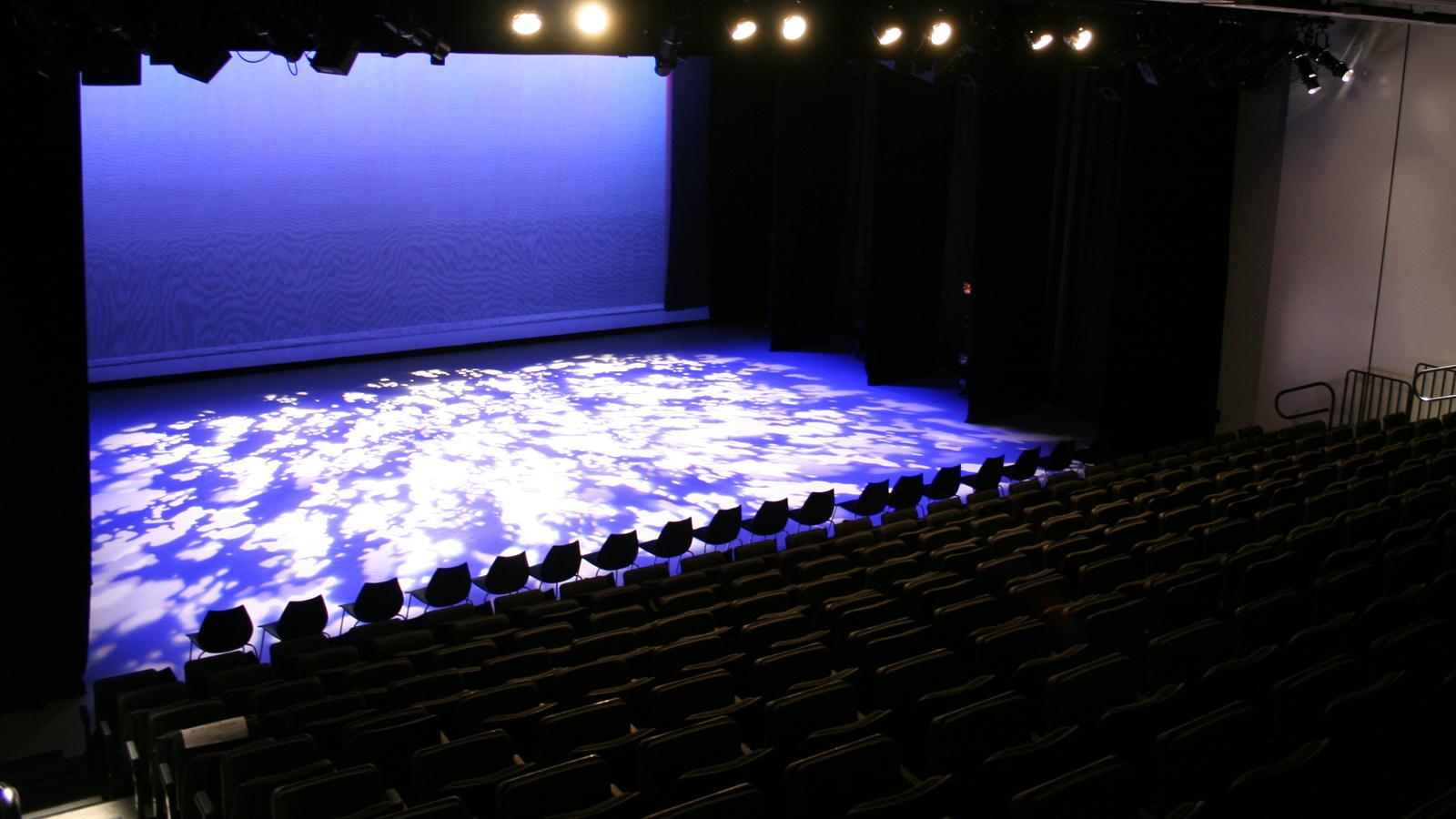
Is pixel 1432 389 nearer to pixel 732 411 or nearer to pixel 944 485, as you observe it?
pixel 944 485

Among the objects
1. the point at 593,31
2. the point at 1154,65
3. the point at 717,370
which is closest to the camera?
the point at 593,31

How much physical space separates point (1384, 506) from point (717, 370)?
404 inches

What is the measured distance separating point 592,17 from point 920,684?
21.1 ft

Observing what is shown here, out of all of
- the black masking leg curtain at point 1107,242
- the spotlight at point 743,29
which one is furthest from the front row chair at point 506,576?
the black masking leg curtain at point 1107,242

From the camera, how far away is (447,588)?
855 cm

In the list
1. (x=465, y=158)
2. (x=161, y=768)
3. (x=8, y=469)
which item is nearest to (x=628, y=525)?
(x=8, y=469)

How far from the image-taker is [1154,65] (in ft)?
41.1

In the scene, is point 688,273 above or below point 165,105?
below

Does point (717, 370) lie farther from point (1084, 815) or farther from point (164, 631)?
point (1084, 815)

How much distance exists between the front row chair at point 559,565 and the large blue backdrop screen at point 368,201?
880cm

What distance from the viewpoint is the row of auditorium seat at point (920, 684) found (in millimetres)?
4301

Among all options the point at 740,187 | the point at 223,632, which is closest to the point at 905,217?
the point at 740,187

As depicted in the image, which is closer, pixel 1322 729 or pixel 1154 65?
pixel 1322 729

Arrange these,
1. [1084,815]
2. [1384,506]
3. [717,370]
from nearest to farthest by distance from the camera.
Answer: [1084,815], [1384,506], [717,370]
